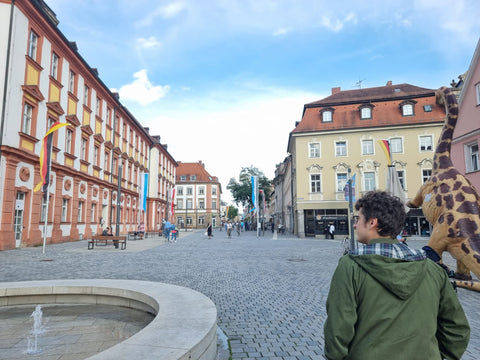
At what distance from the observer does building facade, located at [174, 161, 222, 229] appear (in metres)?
82.2

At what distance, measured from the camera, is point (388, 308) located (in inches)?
67.7

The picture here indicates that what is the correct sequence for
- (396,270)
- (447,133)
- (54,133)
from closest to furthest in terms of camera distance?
(396,270) → (447,133) → (54,133)

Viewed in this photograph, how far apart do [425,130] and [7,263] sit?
33535 mm

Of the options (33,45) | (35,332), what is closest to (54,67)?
(33,45)

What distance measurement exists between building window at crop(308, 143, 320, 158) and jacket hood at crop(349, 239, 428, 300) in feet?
109

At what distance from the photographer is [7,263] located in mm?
11859

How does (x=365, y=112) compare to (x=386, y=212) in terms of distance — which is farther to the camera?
Result: (x=365, y=112)

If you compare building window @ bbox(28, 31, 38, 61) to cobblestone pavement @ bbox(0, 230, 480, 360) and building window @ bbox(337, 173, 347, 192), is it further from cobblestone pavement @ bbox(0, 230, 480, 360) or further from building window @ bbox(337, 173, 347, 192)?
building window @ bbox(337, 173, 347, 192)

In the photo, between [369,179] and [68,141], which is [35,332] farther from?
[369,179]

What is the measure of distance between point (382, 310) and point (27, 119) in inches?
840

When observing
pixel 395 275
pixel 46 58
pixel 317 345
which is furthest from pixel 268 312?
pixel 46 58

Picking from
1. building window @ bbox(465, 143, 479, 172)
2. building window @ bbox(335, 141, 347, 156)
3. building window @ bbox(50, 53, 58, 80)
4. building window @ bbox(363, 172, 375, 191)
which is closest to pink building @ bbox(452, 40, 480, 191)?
building window @ bbox(465, 143, 479, 172)

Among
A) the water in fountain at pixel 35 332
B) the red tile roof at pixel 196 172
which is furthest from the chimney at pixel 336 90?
the red tile roof at pixel 196 172

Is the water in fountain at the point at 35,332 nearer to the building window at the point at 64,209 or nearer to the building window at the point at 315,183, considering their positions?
the building window at the point at 64,209
